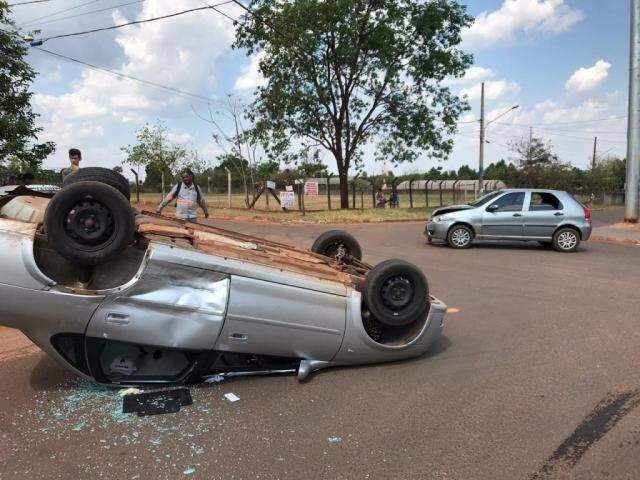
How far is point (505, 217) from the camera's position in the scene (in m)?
12.8

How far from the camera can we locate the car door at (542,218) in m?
12.7

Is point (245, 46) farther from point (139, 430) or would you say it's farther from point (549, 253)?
point (139, 430)

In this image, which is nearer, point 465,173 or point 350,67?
point 350,67

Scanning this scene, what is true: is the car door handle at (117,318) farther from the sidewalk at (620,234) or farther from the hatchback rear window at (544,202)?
the sidewalk at (620,234)

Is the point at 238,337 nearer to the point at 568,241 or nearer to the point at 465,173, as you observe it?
the point at 568,241

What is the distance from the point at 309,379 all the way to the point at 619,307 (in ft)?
15.3

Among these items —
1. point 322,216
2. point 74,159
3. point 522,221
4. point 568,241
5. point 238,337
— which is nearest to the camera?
point 238,337

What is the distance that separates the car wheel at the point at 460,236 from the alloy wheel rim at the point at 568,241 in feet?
7.09

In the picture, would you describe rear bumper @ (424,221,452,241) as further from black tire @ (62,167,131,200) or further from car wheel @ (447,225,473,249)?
black tire @ (62,167,131,200)

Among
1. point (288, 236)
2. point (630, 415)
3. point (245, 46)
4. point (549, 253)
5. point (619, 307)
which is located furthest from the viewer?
point (245, 46)

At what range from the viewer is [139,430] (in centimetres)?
329

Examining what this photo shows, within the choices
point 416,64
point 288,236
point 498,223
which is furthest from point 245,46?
point 498,223

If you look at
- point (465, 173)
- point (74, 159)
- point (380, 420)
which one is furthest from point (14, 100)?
point (465, 173)

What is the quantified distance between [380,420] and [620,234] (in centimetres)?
1627
